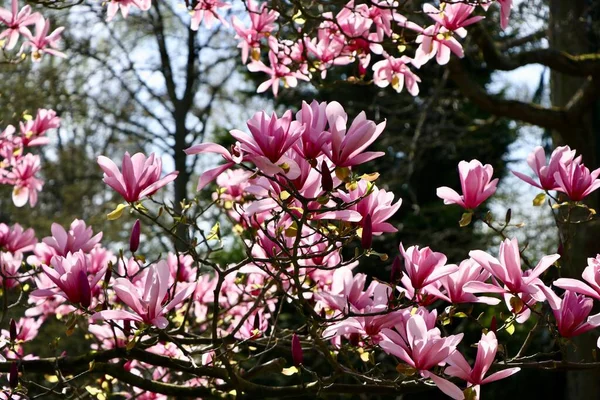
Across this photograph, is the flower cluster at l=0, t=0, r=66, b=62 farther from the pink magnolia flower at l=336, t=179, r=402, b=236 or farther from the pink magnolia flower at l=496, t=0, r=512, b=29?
the pink magnolia flower at l=336, t=179, r=402, b=236

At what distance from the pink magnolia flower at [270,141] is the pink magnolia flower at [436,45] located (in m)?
1.21

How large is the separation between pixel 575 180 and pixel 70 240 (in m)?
1.29

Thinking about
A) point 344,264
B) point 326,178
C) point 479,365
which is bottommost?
point 479,365

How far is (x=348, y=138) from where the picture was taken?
1.48m

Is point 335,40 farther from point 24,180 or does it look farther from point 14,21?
point 24,180

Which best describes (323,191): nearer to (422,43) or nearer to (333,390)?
(333,390)

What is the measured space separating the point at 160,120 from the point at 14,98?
10.7 feet

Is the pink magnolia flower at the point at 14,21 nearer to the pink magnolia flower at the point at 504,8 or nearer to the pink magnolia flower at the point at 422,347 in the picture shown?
the pink magnolia flower at the point at 504,8

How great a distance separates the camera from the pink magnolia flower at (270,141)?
4.69 ft

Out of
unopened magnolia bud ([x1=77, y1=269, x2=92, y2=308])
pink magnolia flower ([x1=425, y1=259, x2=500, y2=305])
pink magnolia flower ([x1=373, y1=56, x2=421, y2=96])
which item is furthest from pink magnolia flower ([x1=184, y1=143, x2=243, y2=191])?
pink magnolia flower ([x1=373, y1=56, x2=421, y2=96])

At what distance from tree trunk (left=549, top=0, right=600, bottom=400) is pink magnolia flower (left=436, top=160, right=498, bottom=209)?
3115mm

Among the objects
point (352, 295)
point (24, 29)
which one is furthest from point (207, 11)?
point (352, 295)

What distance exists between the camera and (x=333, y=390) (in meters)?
1.97

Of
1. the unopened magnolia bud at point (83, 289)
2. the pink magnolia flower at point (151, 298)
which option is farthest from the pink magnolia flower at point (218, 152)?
the unopened magnolia bud at point (83, 289)
